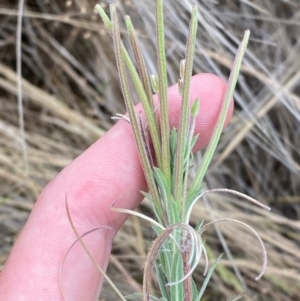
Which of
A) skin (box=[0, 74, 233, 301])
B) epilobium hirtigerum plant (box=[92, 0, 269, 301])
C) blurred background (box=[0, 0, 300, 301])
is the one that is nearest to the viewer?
epilobium hirtigerum plant (box=[92, 0, 269, 301])

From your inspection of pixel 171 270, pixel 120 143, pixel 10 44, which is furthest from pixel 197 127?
pixel 10 44

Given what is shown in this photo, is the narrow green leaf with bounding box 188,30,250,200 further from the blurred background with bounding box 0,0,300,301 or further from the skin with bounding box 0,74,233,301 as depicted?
the blurred background with bounding box 0,0,300,301

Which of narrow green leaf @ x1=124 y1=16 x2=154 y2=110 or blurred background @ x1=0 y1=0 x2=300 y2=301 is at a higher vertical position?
narrow green leaf @ x1=124 y1=16 x2=154 y2=110

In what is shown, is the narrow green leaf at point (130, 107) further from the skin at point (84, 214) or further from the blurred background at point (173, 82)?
the blurred background at point (173, 82)

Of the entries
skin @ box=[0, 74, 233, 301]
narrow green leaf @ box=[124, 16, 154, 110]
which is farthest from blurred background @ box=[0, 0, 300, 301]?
narrow green leaf @ box=[124, 16, 154, 110]

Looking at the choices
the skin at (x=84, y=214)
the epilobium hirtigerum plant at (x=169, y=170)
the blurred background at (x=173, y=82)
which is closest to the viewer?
the epilobium hirtigerum plant at (x=169, y=170)

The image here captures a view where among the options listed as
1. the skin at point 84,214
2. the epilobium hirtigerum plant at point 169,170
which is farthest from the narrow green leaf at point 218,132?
the skin at point 84,214
